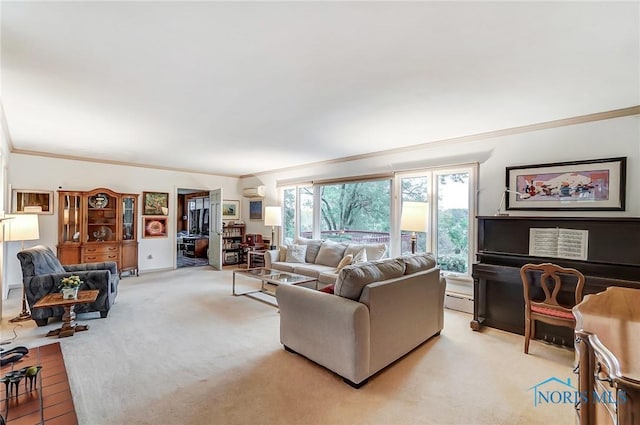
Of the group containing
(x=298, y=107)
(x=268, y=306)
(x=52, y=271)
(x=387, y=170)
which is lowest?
(x=268, y=306)

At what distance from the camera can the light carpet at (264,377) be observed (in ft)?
6.21

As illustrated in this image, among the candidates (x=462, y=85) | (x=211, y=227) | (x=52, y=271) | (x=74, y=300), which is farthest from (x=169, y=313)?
(x=462, y=85)

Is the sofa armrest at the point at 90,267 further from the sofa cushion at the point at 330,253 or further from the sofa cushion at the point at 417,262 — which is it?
the sofa cushion at the point at 417,262

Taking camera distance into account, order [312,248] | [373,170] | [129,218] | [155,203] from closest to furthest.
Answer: [373,170], [312,248], [129,218], [155,203]

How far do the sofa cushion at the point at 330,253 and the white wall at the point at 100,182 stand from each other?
3.65 metres

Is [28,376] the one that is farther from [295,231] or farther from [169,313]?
[295,231]

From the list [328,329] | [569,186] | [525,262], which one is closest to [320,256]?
[328,329]

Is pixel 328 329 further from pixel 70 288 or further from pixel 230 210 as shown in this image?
pixel 230 210

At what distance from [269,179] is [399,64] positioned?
5389mm

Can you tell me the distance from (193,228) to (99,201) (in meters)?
4.87

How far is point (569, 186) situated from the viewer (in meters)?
3.20

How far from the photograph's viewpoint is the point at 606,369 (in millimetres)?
883

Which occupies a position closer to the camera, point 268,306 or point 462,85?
point 462,85

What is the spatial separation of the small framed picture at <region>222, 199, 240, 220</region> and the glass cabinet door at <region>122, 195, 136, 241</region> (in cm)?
205
